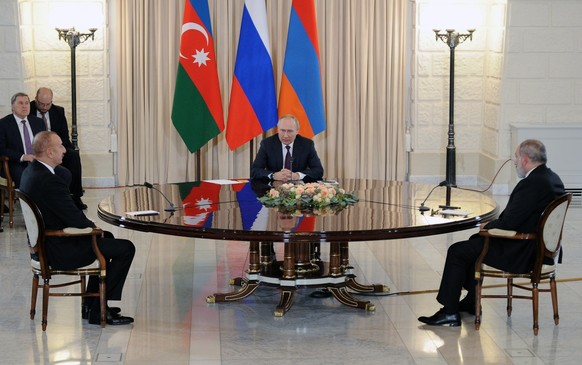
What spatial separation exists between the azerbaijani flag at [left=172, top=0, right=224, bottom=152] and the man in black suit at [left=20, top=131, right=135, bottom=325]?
4.44 meters

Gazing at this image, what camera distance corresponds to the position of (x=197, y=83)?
1052cm

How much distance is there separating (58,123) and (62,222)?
175 inches

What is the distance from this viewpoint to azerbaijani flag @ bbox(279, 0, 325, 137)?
1037cm

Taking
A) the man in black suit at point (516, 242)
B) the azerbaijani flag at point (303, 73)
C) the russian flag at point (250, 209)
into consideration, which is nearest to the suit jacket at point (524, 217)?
the man in black suit at point (516, 242)

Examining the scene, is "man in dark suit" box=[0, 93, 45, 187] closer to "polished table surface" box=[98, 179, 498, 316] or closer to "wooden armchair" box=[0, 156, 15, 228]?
"wooden armchair" box=[0, 156, 15, 228]

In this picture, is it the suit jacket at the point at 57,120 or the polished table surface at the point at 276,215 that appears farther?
the suit jacket at the point at 57,120

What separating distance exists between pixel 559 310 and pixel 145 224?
2685 mm

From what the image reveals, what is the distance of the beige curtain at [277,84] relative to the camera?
454 inches

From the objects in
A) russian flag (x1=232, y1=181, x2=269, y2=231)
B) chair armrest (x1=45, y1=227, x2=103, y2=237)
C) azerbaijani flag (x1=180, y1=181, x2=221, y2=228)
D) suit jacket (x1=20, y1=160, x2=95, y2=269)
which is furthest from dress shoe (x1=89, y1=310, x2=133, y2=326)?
russian flag (x1=232, y1=181, x2=269, y2=231)

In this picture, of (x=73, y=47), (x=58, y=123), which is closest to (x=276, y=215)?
(x=58, y=123)

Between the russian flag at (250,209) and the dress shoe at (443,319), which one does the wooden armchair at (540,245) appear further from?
the russian flag at (250,209)

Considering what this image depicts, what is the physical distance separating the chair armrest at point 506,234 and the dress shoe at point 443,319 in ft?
1.82

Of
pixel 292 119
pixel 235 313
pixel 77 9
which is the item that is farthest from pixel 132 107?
pixel 235 313

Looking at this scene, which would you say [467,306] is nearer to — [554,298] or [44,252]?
[554,298]
